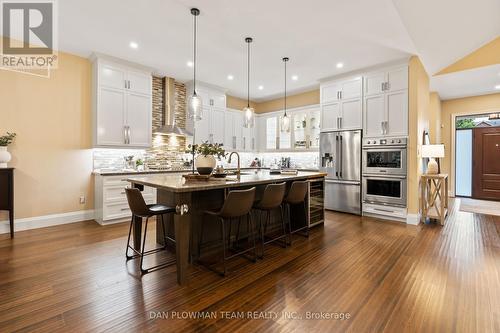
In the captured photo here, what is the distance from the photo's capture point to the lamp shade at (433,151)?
4594 millimetres

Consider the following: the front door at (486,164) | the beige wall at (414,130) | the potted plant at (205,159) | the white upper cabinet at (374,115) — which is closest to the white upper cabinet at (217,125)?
the potted plant at (205,159)

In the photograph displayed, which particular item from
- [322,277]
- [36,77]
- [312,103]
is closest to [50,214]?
[36,77]

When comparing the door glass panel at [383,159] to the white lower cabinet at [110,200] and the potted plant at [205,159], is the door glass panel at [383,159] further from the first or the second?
the white lower cabinet at [110,200]

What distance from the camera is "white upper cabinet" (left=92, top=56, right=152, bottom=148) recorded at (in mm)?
4543

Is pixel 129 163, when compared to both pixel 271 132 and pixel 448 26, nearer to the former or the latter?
pixel 271 132

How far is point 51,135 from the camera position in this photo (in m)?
4.33

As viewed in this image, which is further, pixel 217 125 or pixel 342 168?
pixel 217 125

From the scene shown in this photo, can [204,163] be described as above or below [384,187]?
above

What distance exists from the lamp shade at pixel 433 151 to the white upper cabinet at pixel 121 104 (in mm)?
5673

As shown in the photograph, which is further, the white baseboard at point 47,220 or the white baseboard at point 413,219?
the white baseboard at point 413,219

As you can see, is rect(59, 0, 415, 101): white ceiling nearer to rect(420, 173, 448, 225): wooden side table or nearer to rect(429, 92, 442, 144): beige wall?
rect(420, 173, 448, 225): wooden side table

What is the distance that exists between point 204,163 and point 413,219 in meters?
4.06

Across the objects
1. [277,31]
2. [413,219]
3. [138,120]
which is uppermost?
[277,31]

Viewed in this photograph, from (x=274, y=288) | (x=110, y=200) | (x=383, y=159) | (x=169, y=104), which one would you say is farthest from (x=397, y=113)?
(x=110, y=200)
